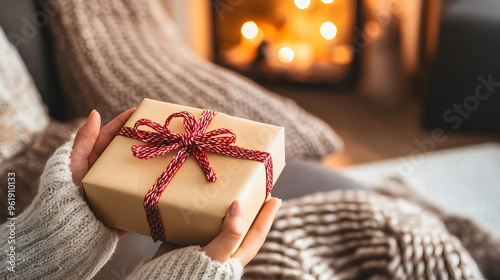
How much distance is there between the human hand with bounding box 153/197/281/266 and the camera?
618mm

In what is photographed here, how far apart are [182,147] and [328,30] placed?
149 centimetres

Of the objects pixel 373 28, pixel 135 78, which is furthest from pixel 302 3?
pixel 135 78

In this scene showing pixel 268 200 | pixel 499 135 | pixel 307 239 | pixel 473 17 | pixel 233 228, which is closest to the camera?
pixel 233 228

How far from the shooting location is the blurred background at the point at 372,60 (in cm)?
182

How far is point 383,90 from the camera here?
2152mm

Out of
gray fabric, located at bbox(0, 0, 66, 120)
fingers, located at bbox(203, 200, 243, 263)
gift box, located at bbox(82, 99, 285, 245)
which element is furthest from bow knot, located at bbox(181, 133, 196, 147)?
gray fabric, located at bbox(0, 0, 66, 120)

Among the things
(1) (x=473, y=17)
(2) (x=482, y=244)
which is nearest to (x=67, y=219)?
(2) (x=482, y=244)

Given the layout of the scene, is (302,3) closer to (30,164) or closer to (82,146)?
(30,164)

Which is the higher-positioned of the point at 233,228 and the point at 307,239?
the point at 233,228

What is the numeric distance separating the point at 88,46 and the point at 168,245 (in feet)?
1.95

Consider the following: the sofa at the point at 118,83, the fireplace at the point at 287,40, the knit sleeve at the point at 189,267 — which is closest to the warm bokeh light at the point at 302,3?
the fireplace at the point at 287,40

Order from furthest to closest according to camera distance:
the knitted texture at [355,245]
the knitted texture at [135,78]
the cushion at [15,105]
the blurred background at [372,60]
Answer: the blurred background at [372,60]
the knitted texture at [135,78]
the cushion at [15,105]
the knitted texture at [355,245]

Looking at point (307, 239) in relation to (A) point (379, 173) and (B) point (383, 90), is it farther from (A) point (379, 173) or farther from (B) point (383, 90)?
(B) point (383, 90)

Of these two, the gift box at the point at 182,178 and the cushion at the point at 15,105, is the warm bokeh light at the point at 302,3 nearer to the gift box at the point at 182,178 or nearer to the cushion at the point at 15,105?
the cushion at the point at 15,105
